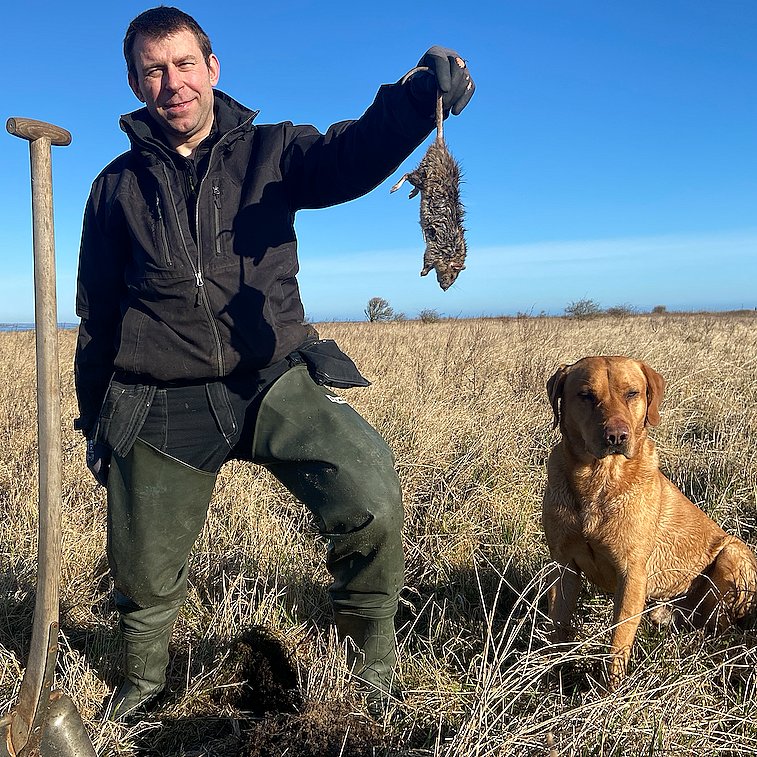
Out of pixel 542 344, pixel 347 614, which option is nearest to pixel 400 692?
pixel 347 614

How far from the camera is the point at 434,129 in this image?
2.26 m

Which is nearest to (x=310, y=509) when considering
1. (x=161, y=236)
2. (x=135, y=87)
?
(x=161, y=236)

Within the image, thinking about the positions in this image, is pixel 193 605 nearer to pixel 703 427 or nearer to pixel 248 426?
pixel 248 426

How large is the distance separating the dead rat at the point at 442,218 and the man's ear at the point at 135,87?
1.25m

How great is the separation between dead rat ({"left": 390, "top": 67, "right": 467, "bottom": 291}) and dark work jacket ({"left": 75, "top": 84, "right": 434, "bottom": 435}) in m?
0.19

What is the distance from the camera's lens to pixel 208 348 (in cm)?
244

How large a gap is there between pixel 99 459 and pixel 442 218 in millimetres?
1706

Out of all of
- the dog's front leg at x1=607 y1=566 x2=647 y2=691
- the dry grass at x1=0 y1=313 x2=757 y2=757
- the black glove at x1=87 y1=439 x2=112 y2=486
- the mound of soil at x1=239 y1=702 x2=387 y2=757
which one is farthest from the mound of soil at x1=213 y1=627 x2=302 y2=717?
the dog's front leg at x1=607 y1=566 x2=647 y2=691

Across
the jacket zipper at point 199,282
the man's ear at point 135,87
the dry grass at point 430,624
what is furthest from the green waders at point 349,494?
the man's ear at point 135,87

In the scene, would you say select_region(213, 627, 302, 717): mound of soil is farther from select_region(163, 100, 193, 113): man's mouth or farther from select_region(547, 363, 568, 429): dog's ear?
select_region(163, 100, 193, 113): man's mouth

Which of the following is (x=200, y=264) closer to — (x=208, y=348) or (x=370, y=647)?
(x=208, y=348)

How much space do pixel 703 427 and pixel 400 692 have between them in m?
4.46

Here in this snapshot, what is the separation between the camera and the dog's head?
2.82 m

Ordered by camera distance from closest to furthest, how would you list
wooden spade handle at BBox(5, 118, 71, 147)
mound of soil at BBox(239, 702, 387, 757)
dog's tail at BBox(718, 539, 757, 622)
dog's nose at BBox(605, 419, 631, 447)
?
1. wooden spade handle at BBox(5, 118, 71, 147)
2. mound of soil at BBox(239, 702, 387, 757)
3. dog's nose at BBox(605, 419, 631, 447)
4. dog's tail at BBox(718, 539, 757, 622)
